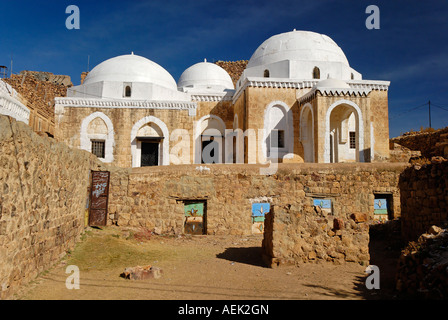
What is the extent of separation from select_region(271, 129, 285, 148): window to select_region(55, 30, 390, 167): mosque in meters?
0.05

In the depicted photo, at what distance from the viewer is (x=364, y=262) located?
695 cm

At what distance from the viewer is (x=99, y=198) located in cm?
942

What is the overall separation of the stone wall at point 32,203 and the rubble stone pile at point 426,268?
510 cm

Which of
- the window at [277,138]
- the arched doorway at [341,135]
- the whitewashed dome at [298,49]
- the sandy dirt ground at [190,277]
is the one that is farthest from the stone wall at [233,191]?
the whitewashed dome at [298,49]

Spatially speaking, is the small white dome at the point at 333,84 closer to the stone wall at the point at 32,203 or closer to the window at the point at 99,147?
the window at the point at 99,147

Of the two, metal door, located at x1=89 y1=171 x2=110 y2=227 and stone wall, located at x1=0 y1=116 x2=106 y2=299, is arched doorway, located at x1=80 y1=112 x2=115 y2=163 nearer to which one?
metal door, located at x1=89 y1=171 x2=110 y2=227

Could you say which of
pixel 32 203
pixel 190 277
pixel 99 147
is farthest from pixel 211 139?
pixel 32 203

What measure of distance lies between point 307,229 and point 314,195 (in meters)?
4.36

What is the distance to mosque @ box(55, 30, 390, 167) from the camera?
1723 centimetres

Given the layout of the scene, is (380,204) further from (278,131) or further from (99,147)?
(99,147)

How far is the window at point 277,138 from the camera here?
59.2 feet
